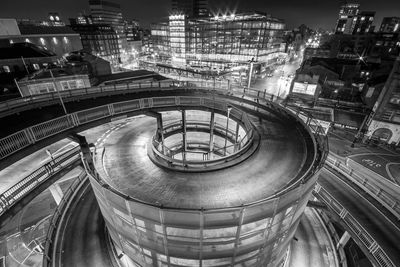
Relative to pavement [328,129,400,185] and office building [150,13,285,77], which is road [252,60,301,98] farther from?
pavement [328,129,400,185]

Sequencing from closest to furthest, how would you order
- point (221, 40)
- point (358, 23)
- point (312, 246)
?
point (312, 246) → point (221, 40) → point (358, 23)

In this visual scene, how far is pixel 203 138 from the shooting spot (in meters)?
29.8

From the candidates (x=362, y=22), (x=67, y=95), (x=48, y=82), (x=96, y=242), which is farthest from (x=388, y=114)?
(x=362, y=22)

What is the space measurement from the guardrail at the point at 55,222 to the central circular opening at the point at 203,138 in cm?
983

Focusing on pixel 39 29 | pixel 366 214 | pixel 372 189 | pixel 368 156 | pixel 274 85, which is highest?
pixel 39 29

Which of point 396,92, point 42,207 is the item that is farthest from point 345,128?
point 42,207

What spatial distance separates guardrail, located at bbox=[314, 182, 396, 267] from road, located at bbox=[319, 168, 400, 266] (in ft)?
2.75

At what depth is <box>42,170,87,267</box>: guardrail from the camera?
47.1 feet

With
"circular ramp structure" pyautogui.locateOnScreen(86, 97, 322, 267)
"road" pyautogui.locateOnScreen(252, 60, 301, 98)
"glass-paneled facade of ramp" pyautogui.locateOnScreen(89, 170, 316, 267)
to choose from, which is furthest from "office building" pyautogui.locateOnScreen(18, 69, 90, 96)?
"road" pyautogui.locateOnScreen(252, 60, 301, 98)

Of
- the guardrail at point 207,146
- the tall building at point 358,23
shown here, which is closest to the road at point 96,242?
the guardrail at point 207,146

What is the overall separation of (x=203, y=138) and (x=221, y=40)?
75.4m

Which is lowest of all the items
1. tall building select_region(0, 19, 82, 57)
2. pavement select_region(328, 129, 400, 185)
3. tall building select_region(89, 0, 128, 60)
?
pavement select_region(328, 129, 400, 185)

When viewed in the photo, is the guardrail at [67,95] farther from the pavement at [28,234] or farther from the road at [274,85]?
the road at [274,85]

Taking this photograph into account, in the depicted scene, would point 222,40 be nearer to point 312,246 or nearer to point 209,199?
point 312,246
